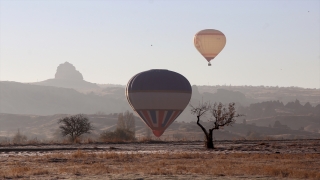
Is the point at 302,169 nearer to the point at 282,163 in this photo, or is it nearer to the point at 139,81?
the point at 282,163

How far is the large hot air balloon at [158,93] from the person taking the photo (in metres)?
65.4

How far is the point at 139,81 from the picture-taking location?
216 feet

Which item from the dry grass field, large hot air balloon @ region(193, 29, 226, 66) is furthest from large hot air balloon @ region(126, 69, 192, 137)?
the dry grass field

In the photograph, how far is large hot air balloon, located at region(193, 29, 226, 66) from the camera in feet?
243

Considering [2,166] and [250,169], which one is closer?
[250,169]

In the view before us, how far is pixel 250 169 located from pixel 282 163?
509 centimetres

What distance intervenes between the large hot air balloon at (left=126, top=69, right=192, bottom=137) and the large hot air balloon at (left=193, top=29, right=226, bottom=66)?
26.5 ft

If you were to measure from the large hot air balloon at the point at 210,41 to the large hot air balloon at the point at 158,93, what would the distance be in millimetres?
8089

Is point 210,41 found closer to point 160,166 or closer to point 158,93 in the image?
point 158,93

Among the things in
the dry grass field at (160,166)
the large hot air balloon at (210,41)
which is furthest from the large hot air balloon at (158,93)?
the dry grass field at (160,166)

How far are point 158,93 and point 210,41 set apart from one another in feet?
39.3

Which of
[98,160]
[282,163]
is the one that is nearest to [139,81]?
[98,160]

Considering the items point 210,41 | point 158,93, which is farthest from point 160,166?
point 210,41

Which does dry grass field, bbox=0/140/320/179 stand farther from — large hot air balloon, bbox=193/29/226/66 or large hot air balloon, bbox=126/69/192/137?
large hot air balloon, bbox=193/29/226/66
